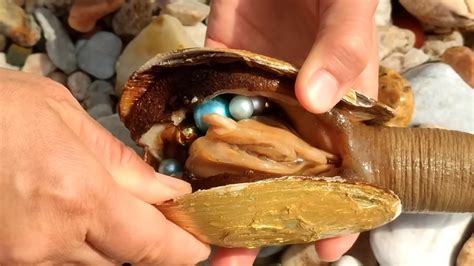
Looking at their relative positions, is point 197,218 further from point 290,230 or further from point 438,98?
point 438,98

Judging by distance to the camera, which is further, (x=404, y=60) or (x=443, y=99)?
(x=404, y=60)

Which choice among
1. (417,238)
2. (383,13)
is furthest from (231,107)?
(383,13)

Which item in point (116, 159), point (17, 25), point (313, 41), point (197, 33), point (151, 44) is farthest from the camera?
point (197, 33)

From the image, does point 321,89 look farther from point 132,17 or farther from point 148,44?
point 132,17

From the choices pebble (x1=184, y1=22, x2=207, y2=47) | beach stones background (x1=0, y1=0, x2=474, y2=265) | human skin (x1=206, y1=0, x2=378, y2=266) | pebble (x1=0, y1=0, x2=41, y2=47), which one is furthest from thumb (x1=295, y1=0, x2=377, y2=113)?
pebble (x1=0, y1=0, x2=41, y2=47)

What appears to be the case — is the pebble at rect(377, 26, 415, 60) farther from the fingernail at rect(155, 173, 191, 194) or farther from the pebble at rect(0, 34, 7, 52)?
the pebble at rect(0, 34, 7, 52)

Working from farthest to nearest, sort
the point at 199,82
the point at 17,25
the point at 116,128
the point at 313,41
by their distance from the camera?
the point at 17,25 < the point at 116,128 < the point at 313,41 < the point at 199,82

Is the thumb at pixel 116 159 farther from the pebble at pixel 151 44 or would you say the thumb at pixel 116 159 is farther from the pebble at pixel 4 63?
the pebble at pixel 4 63
